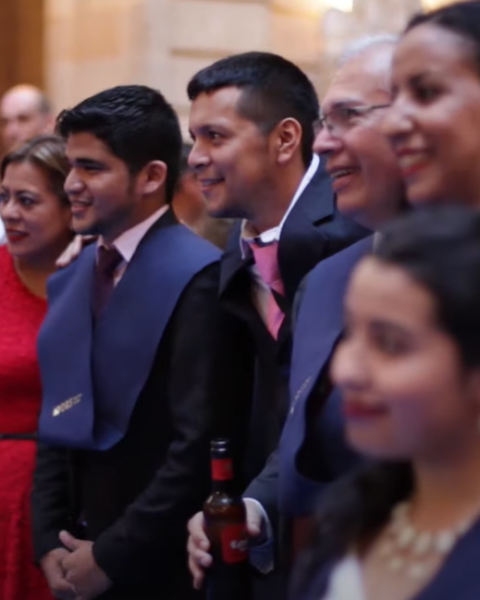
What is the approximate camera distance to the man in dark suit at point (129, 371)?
2.86 m

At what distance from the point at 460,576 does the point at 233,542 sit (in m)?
1.17

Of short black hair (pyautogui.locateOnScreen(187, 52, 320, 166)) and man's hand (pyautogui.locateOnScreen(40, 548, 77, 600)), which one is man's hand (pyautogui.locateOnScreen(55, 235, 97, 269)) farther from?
man's hand (pyautogui.locateOnScreen(40, 548, 77, 600))

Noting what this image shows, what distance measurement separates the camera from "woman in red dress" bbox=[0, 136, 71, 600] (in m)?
3.43

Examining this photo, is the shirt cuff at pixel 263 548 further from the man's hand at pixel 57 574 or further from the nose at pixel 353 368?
the nose at pixel 353 368

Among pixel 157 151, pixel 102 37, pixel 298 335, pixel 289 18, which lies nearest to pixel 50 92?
pixel 102 37

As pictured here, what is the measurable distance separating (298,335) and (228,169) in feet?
2.29

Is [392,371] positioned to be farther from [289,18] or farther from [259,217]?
[289,18]

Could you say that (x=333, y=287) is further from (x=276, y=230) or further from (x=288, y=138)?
(x=288, y=138)

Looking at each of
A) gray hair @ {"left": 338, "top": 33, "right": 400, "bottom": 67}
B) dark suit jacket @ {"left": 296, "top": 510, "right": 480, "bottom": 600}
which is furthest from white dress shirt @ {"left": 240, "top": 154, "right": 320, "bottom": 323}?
dark suit jacket @ {"left": 296, "top": 510, "right": 480, "bottom": 600}

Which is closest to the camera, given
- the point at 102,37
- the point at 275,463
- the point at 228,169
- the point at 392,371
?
the point at 392,371

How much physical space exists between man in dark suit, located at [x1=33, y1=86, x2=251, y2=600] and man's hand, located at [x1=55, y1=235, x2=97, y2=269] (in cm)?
14

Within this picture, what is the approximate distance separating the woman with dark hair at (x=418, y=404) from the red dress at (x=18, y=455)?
6.62 ft

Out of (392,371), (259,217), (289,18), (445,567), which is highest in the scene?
(392,371)

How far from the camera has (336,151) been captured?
7.56 ft
